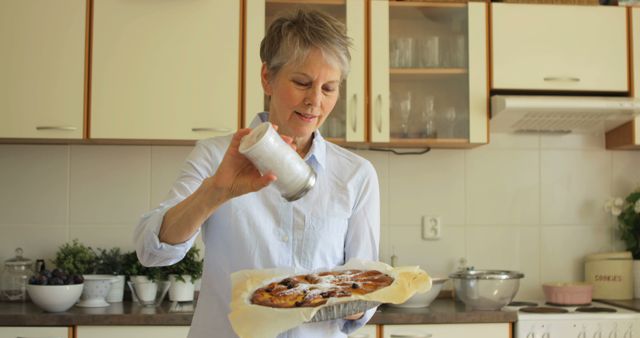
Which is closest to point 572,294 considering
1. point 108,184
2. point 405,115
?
point 405,115

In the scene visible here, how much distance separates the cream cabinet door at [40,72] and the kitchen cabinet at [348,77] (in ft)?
1.95

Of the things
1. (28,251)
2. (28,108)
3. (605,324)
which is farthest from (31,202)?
(605,324)

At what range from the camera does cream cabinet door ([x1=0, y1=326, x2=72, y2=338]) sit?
251 cm

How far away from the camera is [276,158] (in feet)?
3.66

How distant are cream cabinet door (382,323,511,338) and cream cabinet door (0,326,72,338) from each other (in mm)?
1038

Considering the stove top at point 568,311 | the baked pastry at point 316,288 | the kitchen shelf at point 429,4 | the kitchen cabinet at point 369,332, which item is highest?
the kitchen shelf at point 429,4

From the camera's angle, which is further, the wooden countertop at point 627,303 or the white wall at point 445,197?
the white wall at point 445,197

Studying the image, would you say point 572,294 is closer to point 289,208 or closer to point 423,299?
point 423,299

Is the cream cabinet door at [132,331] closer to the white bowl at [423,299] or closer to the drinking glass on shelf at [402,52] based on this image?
the white bowl at [423,299]

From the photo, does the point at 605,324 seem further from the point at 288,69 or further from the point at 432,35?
the point at 288,69

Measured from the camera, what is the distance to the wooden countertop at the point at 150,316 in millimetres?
2518

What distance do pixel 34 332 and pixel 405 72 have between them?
1578 millimetres

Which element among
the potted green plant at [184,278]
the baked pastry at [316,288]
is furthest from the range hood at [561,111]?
the baked pastry at [316,288]

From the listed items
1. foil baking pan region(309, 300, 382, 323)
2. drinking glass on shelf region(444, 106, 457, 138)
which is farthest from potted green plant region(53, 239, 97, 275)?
foil baking pan region(309, 300, 382, 323)
